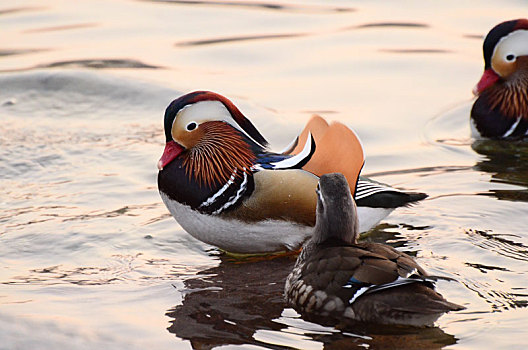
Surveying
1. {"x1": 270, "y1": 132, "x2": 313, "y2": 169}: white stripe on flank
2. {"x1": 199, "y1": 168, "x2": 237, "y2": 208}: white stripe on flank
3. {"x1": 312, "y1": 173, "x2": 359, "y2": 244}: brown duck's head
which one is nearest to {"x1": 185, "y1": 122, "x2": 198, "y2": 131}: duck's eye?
{"x1": 199, "y1": 168, "x2": 237, "y2": 208}: white stripe on flank

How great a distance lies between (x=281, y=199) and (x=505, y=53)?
145 inches

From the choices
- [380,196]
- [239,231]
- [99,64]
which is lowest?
[239,231]

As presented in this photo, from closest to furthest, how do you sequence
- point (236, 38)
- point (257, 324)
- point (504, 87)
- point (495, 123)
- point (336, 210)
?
1. point (257, 324)
2. point (336, 210)
3. point (495, 123)
4. point (504, 87)
5. point (236, 38)

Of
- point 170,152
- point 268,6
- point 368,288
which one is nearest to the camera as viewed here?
point 368,288

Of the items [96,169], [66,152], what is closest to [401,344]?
[96,169]

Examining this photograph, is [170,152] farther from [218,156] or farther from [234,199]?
[234,199]

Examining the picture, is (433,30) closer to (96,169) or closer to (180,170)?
(96,169)

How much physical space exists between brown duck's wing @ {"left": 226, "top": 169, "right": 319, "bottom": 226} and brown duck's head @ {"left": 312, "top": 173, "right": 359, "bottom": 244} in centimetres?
43

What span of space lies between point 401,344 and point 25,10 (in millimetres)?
8690

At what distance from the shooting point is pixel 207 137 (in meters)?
5.62

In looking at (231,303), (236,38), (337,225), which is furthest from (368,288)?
(236,38)

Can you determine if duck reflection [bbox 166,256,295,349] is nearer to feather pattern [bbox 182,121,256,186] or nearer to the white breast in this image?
the white breast

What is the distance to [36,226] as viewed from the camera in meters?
6.05

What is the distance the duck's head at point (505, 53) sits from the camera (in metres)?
8.16
